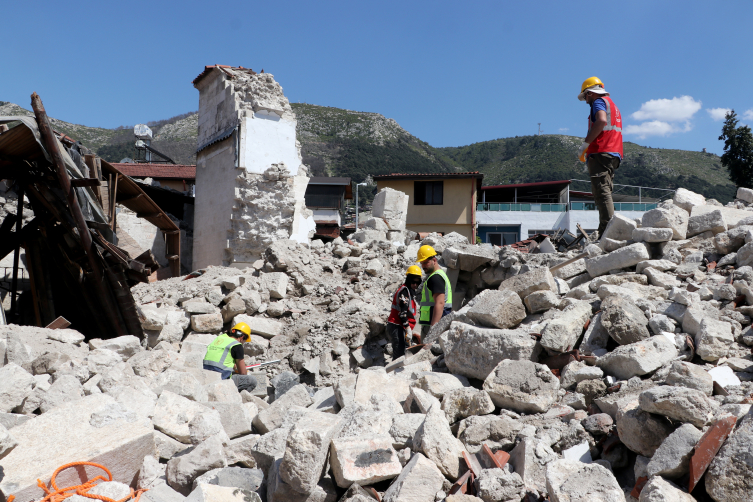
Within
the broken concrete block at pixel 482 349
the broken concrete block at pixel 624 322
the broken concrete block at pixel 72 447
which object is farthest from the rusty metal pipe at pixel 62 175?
the broken concrete block at pixel 624 322

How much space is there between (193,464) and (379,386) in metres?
1.46

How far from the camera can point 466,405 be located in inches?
139

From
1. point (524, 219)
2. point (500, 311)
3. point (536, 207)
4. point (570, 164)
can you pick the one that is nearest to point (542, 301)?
point (500, 311)

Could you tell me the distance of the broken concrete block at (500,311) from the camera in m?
4.68

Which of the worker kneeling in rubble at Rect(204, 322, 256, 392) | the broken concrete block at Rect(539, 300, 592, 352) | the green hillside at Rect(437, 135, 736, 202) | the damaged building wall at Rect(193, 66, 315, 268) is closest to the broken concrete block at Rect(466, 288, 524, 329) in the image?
the broken concrete block at Rect(539, 300, 592, 352)

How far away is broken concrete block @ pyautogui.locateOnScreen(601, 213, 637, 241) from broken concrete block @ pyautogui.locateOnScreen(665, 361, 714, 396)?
11.0ft

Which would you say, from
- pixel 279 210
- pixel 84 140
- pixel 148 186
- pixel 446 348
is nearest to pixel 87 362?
pixel 446 348

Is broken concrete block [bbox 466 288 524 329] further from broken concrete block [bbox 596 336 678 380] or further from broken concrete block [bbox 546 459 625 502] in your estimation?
broken concrete block [bbox 546 459 625 502]

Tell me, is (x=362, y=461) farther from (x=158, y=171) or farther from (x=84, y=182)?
(x=158, y=171)

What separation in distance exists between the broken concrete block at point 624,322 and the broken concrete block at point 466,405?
1.23m

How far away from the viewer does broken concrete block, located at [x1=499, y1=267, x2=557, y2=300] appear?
16.8 feet

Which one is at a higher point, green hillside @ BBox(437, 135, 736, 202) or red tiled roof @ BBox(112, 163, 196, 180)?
green hillside @ BBox(437, 135, 736, 202)

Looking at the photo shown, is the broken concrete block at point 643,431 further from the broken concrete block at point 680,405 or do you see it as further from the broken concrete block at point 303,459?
the broken concrete block at point 303,459

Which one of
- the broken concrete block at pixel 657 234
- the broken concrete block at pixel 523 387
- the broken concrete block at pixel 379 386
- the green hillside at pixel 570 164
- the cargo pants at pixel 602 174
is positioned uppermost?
the green hillside at pixel 570 164
